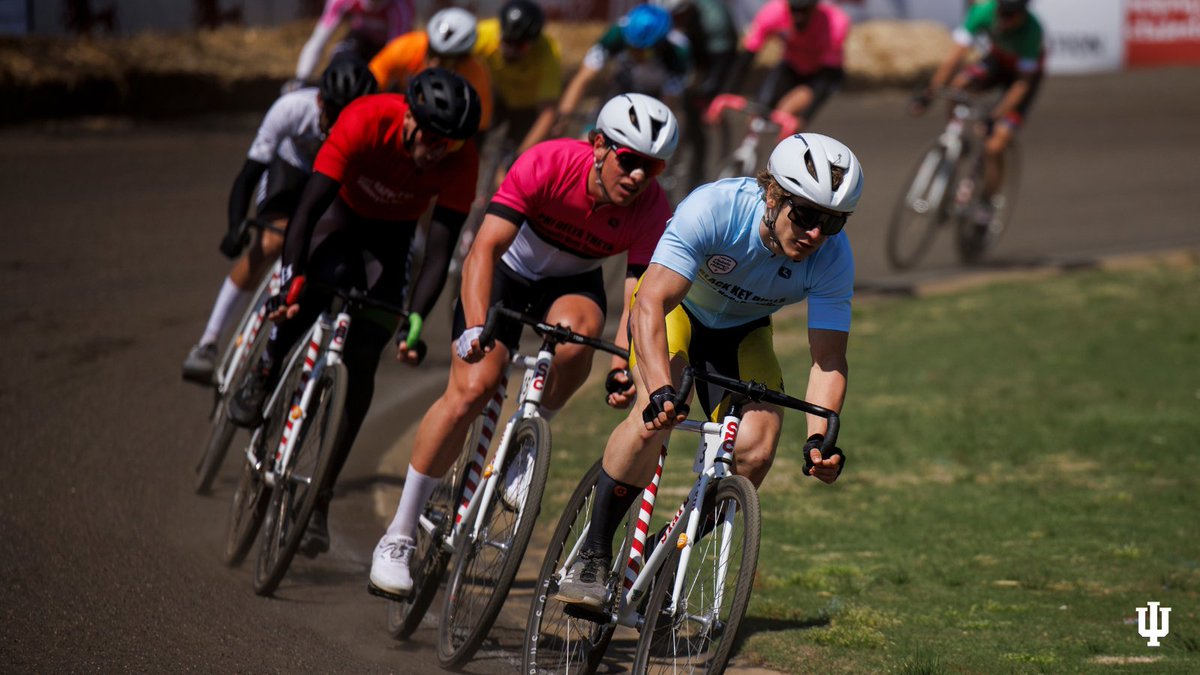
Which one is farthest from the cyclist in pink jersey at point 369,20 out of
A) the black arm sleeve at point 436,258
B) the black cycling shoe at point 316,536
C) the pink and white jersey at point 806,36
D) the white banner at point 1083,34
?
the white banner at point 1083,34

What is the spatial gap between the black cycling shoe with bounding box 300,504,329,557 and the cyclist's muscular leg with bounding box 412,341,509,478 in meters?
0.94

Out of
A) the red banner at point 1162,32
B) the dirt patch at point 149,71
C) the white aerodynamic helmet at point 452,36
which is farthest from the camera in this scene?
the red banner at point 1162,32

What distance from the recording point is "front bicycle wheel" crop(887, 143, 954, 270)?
42.1 feet

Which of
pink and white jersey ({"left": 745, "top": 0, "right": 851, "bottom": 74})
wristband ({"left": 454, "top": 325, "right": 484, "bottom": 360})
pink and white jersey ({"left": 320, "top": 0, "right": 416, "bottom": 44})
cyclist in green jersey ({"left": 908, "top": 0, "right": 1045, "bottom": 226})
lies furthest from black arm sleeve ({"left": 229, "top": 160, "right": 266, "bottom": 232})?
cyclist in green jersey ({"left": 908, "top": 0, "right": 1045, "bottom": 226})

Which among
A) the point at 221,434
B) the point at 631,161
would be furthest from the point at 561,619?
the point at 221,434

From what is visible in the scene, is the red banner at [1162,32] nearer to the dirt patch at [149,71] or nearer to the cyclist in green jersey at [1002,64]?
the dirt patch at [149,71]

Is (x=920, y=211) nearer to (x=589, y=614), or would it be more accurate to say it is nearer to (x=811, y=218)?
(x=811, y=218)

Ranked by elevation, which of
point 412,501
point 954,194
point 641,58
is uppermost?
point 641,58

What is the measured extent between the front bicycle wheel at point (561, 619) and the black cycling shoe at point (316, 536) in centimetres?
159

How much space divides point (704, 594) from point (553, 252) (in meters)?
1.84

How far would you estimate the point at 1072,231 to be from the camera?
625 inches

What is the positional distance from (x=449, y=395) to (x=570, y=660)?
3.77 ft

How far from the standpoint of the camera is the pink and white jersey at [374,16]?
11.3m

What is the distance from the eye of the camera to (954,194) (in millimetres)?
13344
